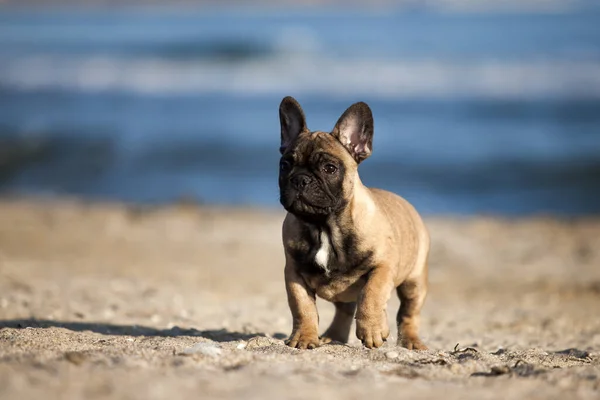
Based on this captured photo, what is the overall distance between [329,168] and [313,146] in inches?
8.2

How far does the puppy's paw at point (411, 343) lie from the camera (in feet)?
22.2

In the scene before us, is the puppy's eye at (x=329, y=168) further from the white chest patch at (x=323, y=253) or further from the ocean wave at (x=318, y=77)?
the ocean wave at (x=318, y=77)

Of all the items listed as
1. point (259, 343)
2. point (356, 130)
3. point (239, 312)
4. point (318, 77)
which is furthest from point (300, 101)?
point (259, 343)

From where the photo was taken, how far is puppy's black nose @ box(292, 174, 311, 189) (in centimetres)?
585

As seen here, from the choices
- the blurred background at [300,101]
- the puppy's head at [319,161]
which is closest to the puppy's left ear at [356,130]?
the puppy's head at [319,161]

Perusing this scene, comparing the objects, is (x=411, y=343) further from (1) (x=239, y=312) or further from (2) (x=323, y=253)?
(1) (x=239, y=312)

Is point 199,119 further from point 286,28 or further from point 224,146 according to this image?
point 286,28

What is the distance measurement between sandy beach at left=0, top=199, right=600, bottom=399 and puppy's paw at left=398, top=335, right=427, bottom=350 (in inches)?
4.9

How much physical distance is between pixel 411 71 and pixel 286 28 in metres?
19.3

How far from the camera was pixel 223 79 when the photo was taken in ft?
116

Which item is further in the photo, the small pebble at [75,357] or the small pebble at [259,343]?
the small pebble at [259,343]

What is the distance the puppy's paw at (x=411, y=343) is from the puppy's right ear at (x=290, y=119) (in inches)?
66.5

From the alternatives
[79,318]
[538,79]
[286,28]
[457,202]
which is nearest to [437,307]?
[79,318]

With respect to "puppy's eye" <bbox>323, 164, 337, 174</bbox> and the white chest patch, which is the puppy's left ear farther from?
the white chest patch
